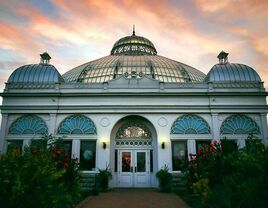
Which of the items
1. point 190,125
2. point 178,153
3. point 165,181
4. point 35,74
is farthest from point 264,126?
point 35,74

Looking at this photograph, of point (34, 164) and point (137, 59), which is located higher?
point (137, 59)

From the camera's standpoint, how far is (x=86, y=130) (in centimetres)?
2120

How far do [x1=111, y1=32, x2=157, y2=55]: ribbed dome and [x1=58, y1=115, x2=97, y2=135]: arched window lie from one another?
14.8 m

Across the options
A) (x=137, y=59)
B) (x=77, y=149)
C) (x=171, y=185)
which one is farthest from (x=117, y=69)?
(x=171, y=185)

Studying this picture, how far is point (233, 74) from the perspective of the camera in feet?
76.0

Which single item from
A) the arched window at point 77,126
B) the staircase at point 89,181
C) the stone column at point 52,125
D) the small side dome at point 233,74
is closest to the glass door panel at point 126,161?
the staircase at point 89,181

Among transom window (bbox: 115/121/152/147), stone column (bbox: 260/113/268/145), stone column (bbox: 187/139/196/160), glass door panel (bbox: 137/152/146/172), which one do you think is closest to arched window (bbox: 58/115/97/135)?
transom window (bbox: 115/121/152/147)

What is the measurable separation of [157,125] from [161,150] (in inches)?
85.8

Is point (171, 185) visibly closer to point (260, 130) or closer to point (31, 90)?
point (260, 130)

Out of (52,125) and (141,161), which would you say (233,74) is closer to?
(141,161)

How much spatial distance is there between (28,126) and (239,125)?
61.1 feet

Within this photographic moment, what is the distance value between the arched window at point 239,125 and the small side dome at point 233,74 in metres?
3.76

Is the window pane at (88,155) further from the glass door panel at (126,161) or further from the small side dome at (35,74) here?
the small side dome at (35,74)

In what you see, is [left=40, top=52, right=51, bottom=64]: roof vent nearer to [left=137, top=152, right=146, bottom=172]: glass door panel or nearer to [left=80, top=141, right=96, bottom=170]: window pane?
[left=80, top=141, right=96, bottom=170]: window pane
